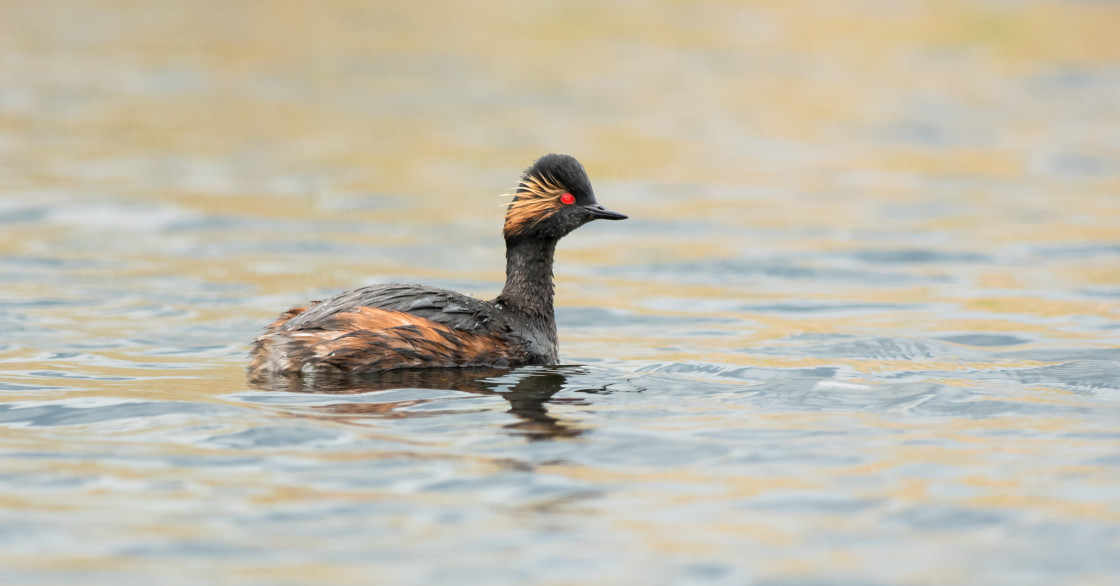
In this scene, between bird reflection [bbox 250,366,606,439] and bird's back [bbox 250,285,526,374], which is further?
bird's back [bbox 250,285,526,374]

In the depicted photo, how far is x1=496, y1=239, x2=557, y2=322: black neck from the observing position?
1059cm

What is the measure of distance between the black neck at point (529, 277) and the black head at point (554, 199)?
17 cm

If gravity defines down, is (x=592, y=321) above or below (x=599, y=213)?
below

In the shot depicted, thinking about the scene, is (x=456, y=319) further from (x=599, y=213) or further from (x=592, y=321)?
(x=592, y=321)

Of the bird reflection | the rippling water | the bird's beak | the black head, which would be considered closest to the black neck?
the black head

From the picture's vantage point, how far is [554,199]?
1041 centimetres

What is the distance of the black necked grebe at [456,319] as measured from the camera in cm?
946

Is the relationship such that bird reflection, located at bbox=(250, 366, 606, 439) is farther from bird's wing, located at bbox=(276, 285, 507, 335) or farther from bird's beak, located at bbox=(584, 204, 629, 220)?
bird's beak, located at bbox=(584, 204, 629, 220)

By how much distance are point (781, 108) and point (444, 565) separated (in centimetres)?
2265

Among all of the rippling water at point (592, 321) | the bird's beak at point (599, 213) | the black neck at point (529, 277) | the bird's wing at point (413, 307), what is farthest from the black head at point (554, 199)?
the rippling water at point (592, 321)

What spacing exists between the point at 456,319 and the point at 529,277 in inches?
36.1

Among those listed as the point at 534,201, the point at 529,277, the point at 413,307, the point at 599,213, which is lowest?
the point at 413,307

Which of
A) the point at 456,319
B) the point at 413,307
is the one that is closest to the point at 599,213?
the point at 456,319

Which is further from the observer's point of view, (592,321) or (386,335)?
(592,321)
